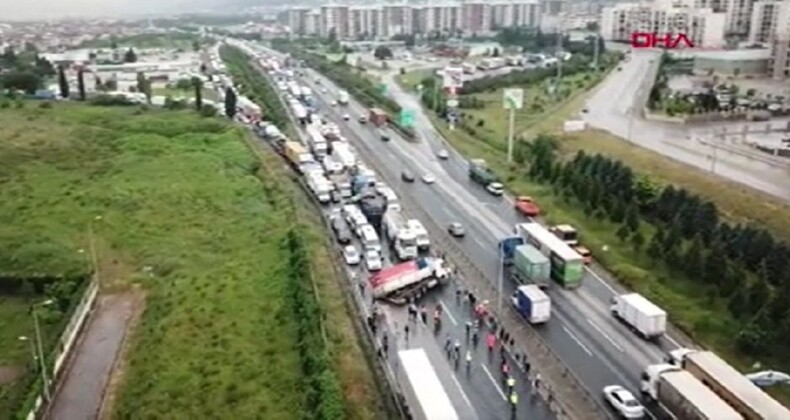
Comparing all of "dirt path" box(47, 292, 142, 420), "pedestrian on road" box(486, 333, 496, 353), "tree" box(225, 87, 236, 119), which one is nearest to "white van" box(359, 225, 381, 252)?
"pedestrian on road" box(486, 333, 496, 353)

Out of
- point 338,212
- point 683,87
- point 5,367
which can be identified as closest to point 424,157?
point 338,212

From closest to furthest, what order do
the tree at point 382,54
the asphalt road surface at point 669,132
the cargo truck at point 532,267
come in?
1. the cargo truck at point 532,267
2. the asphalt road surface at point 669,132
3. the tree at point 382,54

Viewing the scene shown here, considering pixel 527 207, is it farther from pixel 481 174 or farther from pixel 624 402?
pixel 624 402

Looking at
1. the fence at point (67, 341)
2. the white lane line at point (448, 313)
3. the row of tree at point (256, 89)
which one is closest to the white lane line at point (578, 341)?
the white lane line at point (448, 313)

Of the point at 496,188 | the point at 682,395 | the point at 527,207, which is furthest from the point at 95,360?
the point at 496,188

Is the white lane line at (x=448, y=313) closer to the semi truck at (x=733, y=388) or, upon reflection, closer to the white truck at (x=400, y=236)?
the white truck at (x=400, y=236)

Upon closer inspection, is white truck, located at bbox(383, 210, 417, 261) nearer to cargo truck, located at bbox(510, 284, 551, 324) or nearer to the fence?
cargo truck, located at bbox(510, 284, 551, 324)
